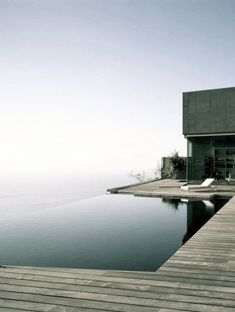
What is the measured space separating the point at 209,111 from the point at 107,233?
41.8 ft

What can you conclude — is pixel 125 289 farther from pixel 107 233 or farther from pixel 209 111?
pixel 209 111

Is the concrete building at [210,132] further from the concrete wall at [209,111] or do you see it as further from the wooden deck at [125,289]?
the wooden deck at [125,289]

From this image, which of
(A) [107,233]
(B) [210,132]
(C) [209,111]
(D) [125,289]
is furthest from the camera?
(C) [209,111]

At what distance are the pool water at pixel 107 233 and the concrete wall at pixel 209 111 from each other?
669 centimetres

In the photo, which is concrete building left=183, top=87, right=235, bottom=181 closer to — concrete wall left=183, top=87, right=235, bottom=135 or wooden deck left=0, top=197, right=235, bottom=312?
concrete wall left=183, top=87, right=235, bottom=135

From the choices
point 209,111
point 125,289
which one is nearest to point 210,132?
point 209,111

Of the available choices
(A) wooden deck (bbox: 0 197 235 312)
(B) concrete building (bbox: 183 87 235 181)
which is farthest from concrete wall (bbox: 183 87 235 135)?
(A) wooden deck (bbox: 0 197 235 312)

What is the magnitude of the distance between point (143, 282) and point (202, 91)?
17689mm

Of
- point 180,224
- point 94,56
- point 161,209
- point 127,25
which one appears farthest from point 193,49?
point 180,224

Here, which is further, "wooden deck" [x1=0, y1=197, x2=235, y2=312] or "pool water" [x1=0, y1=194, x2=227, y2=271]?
"pool water" [x1=0, y1=194, x2=227, y2=271]

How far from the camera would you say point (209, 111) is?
19719 mm

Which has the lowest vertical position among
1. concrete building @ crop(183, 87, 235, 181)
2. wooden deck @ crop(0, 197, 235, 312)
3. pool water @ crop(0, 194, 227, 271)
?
pool water @ crop(0, 194, 227, 271)

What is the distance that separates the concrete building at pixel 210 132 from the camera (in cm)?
1914

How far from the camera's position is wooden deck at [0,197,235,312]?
3.16 metres
